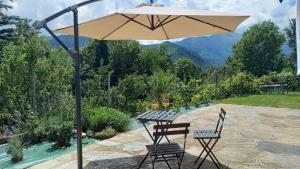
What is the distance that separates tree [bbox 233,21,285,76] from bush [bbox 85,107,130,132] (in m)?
52.5

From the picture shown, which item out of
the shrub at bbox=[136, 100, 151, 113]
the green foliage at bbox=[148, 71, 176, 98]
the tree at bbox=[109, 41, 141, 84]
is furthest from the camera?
the tree at bbox=[109, 41, 141, 84]

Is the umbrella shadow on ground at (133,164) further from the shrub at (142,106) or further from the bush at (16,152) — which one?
the shrub at (142,106)

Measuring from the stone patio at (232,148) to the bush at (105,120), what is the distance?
347mm

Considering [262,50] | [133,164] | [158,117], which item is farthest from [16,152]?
[262,50]

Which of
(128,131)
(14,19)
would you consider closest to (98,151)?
(128,131)

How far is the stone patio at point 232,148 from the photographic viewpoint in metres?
5.81

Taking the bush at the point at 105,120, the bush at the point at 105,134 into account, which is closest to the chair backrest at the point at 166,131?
the bush at the point at 105,134

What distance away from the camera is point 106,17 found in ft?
17.3

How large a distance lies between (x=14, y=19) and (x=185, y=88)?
61.5 ft

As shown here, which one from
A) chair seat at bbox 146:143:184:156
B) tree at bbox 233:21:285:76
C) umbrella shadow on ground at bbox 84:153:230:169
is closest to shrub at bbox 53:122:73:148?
umbrella shadow on ground at bbox 84:153:230:169

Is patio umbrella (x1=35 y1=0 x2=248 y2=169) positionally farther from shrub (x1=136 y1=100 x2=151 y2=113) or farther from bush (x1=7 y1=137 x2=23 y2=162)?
shrub (x1=136 y1=100 x2=151 y2=113)

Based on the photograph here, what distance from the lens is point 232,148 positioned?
6875mm

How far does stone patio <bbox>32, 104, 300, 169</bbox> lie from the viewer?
5812mm

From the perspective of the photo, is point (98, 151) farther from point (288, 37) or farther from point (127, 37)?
point (288, 37)
